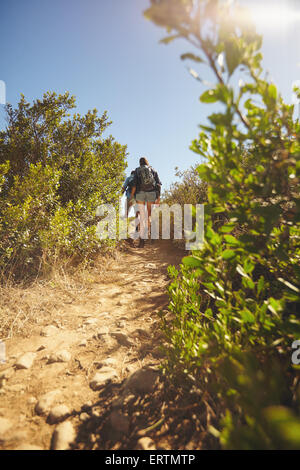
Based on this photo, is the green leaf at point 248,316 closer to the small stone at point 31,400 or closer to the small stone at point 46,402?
the small stone at point 46,402

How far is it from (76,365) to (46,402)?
0.38 metres

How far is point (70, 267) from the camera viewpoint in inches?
139

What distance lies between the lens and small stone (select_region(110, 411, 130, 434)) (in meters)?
1.25

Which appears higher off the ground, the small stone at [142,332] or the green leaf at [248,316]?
the green leaf at [248,316]

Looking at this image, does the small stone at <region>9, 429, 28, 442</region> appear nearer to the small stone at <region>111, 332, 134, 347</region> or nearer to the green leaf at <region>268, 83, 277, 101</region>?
the small stone at <region>111, 332, 134, 347</region>

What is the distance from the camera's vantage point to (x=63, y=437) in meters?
1.19

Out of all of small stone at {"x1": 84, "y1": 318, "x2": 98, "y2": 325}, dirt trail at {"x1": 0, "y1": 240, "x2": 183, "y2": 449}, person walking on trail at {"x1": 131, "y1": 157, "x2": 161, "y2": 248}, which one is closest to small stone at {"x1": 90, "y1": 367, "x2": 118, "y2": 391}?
dirt trail at {"x1": 0, "y1": 240, "x2": 183, "y2": 449}

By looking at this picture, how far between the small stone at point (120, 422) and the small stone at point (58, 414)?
29 centimetres

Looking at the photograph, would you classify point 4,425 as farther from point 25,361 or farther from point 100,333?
point 100,333

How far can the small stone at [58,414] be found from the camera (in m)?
1.31

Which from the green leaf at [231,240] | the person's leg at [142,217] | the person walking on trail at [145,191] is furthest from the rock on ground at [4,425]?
the person's leg at [142,217]

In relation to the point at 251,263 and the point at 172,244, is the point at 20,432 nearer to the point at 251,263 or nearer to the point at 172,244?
the point at 251,263

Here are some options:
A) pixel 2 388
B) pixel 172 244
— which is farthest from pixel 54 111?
pixel 2 388

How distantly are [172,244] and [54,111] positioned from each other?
364cm
